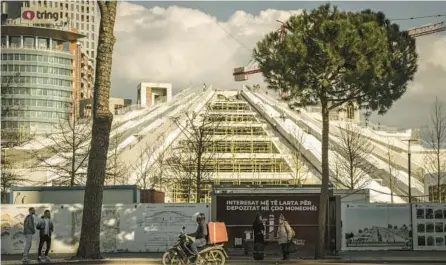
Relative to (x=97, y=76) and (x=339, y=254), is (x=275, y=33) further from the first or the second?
(x=339, y=254)

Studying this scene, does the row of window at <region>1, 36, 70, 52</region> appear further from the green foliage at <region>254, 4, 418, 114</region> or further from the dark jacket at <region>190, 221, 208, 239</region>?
the dark jacket at <region>190, 221, 208, 239</region>

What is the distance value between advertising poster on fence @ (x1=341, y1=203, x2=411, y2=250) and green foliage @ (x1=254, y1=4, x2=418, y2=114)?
16.1 ft

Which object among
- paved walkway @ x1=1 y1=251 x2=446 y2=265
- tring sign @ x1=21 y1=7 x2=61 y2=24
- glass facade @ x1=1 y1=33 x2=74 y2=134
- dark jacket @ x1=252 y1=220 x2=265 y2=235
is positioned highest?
tring sign @ x1=21 y1=7 x2=61 y2=24

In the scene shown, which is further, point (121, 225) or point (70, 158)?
point (70, 158)

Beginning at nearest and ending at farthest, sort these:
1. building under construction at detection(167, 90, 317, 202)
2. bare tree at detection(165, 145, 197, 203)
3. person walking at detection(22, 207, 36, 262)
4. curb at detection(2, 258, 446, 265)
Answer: curb at detection(2, 258, 446, 265)
person walking at detection(22, 207, 36, 262)
bare tree at detection(165, 145, 197, 203)
building under construction at detection(167, 90, 317, 202)

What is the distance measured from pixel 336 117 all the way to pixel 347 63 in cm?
6576

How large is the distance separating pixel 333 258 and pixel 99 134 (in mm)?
9446

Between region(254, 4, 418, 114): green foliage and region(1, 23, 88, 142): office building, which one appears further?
region(1, 23, 88, 142): office building

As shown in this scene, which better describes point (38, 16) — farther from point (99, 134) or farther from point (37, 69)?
point (99, 134)

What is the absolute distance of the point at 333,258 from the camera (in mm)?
24828

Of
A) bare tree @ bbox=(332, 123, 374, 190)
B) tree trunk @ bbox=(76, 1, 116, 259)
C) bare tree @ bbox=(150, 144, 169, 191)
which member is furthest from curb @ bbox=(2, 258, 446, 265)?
bare tree @ bbox=(150, 144, 169, 191)

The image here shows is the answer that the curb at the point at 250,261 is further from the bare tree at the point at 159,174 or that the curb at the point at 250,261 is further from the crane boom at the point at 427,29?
the crane boom at the point at 427,29

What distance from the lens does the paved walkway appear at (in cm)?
2270

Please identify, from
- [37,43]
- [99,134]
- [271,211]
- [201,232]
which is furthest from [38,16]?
[201,232]
